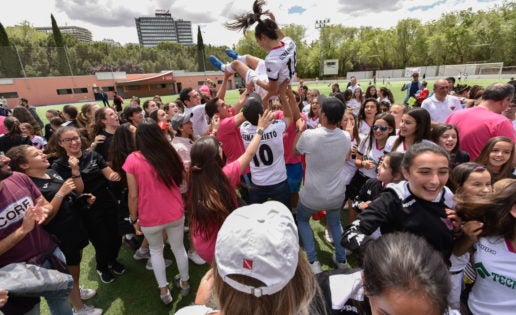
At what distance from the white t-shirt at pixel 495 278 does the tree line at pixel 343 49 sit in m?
51.4

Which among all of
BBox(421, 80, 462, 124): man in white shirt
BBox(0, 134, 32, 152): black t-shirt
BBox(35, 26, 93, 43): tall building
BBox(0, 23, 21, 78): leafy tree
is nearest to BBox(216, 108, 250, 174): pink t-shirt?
BBox(0, 134, 32, 152): black t-shirt

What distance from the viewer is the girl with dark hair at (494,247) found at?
67.2 inches

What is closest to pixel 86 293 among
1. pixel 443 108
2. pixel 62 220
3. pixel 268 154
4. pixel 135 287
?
pixel 135 287

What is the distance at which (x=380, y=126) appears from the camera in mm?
3691

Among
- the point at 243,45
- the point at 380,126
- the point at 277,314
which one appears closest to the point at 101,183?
the point at 277,314

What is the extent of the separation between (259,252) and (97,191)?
311 centimetres

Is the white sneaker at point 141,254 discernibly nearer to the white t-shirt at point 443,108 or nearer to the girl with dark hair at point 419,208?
the girl with dark hair at point 419,208

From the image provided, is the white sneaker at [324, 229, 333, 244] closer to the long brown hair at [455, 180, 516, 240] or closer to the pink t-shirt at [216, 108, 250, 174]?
the pink t-shirt at [216, 108, 250, 174]

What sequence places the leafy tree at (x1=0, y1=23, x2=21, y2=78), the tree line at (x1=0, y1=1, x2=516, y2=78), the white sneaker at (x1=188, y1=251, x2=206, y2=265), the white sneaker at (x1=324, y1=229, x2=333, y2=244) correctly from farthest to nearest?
the tree line at (x1=0, y1=1, x2=516, y2=78), the leafy tree at (x1=0, y1=23, x2=21, y2=78), the white sneaker at (x1=324, y1=229, x2=333, y2=244), the white sneaker at (x1=188, y1=251, x2=206, y2=265)

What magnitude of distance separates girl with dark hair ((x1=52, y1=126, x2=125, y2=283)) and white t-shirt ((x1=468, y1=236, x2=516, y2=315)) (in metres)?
3.70

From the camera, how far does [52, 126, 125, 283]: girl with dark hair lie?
10.1ft

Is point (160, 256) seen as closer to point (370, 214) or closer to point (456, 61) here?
point (370, 214)

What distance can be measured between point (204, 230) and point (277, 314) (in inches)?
55.2

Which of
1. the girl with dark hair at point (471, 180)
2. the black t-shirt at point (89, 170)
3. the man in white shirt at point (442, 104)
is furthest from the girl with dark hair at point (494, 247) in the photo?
the man in white shirt at point (442, 104)
